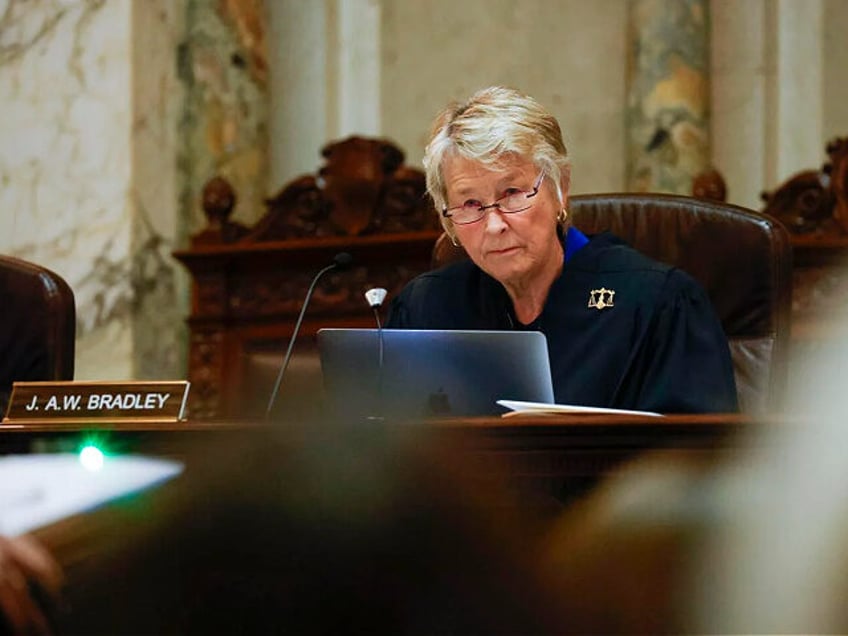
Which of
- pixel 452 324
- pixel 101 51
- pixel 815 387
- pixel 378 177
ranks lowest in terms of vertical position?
pixel 815 387

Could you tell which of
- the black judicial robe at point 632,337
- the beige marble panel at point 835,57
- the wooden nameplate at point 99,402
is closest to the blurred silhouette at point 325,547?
the wooden nameplate at point 99,402

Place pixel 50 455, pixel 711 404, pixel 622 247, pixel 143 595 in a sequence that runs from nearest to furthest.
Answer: pixel 143 595 < pixel 50 455 < pixel 711 404 < pixel 622 247

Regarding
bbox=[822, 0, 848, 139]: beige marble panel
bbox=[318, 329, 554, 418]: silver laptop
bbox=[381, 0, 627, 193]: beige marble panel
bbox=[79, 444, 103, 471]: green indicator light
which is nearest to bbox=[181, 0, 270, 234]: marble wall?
bbox=[381, 0, 627, 193]: beige marble panel

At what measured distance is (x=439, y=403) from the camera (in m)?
2.48

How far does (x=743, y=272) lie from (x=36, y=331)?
166cm

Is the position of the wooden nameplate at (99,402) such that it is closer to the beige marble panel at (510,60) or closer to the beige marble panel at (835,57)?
the beige marble panel at (510,60)

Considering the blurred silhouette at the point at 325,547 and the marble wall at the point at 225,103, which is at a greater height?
the marble wall at the point at 225,103

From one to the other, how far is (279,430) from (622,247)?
1.61m

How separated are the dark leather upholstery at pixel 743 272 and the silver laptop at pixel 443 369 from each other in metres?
0.74

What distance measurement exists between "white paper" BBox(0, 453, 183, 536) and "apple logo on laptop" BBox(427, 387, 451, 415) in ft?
2.83

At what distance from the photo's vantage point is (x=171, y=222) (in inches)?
195

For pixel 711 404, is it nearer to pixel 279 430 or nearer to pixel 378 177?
pixel 279 430

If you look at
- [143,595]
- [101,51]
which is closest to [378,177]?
[101,51]

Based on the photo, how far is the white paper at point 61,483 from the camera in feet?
4.30
